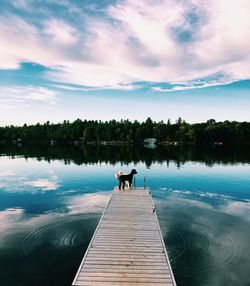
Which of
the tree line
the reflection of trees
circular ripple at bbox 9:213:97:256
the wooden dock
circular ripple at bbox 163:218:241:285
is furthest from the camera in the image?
the tree line

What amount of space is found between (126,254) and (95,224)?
9229 mm

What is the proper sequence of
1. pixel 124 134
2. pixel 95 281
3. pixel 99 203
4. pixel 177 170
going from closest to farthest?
1. pixel 95 281
2. pixel 99 203
3. pixel 177 170
4. pixel 124 134

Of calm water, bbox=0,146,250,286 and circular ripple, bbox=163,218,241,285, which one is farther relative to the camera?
circular ripple, bbox=163,218,241,285

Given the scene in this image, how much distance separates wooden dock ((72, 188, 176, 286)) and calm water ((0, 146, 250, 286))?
201 centimetres

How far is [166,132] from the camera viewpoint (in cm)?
18750

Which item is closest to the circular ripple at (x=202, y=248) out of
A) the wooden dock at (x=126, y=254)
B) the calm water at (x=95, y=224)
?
the calm water at (x=95, y=224)

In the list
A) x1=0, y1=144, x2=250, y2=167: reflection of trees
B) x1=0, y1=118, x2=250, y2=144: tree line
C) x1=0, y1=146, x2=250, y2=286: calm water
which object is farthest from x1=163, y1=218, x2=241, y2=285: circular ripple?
x1=0, y1=118, x2=250, y2=144: tree line

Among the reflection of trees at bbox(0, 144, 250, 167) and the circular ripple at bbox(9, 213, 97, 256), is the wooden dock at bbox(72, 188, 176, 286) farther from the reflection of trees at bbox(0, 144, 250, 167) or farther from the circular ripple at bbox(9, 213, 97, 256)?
the reflection of trees at bbox(0, 144, 250, 167)

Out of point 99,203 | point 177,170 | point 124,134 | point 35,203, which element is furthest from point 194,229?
point 124,134

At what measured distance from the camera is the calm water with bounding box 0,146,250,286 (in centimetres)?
1459

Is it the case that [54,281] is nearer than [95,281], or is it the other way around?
[95,281]

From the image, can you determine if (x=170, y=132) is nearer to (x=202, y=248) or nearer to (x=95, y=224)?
(x=95, y=224)

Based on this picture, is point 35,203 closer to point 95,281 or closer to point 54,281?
point 54,281

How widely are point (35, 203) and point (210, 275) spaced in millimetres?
20482
